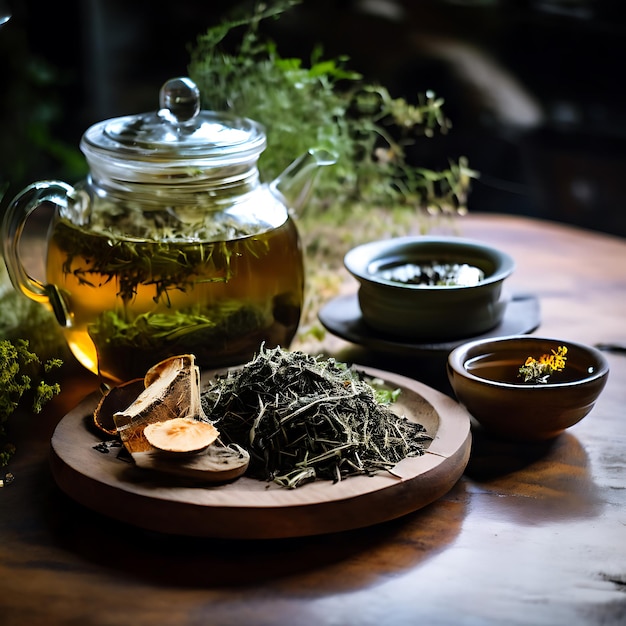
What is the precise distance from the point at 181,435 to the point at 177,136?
422 millimetres

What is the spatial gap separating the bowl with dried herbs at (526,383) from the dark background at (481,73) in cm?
158

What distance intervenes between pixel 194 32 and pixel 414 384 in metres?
2.10

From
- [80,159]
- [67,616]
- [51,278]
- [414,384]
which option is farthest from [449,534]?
[80,159]

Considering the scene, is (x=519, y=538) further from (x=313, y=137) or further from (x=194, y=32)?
(x=194, y=32)

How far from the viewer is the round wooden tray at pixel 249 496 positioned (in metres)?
0.86

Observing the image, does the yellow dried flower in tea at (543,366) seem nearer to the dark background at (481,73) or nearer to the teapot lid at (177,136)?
the teapot lid at (177,136)

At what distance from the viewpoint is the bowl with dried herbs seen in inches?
40.4

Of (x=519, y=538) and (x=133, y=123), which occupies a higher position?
(x=133, y=123)

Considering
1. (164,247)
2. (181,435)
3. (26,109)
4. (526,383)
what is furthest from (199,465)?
(26,109)

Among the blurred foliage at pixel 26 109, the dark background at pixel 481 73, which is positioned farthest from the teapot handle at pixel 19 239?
the dark background at pixel 481 73

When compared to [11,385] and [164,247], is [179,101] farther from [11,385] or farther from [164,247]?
[11,385]

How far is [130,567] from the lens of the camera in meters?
0.85

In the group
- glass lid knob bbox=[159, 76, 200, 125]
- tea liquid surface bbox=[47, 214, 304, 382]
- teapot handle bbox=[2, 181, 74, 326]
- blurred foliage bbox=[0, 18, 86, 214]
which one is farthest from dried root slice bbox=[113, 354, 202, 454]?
blurred foliage bbox=[0, 18, 86, 214]

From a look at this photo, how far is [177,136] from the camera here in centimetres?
116
